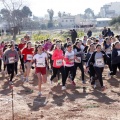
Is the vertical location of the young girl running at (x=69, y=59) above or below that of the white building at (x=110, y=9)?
below

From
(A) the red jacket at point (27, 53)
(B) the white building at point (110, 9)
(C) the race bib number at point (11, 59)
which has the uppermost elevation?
(B) the white building at point (110, 9)

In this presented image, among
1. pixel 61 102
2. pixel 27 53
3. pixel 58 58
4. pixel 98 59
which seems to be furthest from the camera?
pixel 27 53

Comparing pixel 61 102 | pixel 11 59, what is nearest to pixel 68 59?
pixel 61 102

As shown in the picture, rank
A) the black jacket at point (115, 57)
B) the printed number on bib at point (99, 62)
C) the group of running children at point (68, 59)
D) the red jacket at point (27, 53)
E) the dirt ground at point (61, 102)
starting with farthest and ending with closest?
the red jacket at point (27, 53) → the black jacket at point (115, 57) → the printed number on bib at point (99, 62) → the group of running children at point (68, 59) → the dirt ground at point (61, 102)

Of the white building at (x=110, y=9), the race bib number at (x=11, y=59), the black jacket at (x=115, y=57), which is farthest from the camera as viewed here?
the white building at (x=110, y=9)

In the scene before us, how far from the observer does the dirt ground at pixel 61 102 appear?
313 inches

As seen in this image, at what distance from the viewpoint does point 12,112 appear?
26.8ft

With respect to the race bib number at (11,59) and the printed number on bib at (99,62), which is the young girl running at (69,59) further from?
the race bib number at (11,59)

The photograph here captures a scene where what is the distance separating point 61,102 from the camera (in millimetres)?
9273

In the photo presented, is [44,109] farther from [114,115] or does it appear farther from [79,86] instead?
[79,86]

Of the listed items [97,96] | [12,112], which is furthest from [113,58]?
[12,112]

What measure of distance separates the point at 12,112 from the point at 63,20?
109399mm

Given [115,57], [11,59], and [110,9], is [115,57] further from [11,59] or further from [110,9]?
[110,9]

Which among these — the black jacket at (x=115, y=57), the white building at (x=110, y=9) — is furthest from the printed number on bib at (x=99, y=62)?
the white building at (x=110, y=9)
